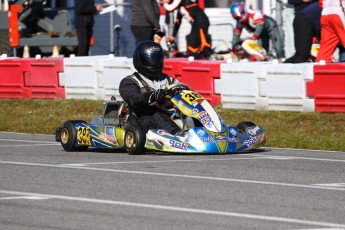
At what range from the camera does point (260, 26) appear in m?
27.0

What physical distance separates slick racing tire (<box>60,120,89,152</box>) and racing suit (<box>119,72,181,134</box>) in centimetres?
72

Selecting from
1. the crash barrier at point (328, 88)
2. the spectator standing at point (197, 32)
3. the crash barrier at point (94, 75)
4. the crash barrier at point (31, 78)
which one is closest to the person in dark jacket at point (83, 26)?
the crash barrier at point (31, 78)

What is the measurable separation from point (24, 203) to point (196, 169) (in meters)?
2.74

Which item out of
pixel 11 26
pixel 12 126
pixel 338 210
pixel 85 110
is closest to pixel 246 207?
pixel 338 210

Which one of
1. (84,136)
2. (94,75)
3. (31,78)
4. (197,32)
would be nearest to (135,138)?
(84,136)

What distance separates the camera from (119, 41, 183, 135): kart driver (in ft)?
44.2

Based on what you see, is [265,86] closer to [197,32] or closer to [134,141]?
[134,141]

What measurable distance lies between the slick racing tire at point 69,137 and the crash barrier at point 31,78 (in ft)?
23.9

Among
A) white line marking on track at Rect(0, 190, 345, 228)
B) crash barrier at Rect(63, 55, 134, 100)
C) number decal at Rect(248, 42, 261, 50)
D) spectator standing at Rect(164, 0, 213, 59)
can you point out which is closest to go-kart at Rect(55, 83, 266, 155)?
white line marking on track at Rect(0, 190, 345, 228)

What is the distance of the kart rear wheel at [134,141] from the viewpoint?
43.4 feet

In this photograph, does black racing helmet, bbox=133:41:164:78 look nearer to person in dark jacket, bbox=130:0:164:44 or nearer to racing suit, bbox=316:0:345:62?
racing suit, bbox=316:0:345:62

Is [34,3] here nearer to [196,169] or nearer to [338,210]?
[196,169]

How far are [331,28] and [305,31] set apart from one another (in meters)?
1.02

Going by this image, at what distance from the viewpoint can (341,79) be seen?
55.3 ft
